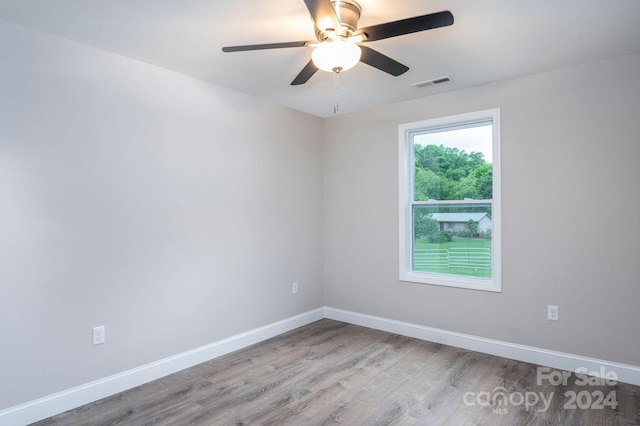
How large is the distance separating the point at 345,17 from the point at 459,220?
2.37 m

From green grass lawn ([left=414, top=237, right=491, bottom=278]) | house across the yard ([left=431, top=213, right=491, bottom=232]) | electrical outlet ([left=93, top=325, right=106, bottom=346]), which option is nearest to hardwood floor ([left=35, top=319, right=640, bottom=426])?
electrical outlet ([left=93, top=325, right=106, bottom=346])

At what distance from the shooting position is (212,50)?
2.65 meters

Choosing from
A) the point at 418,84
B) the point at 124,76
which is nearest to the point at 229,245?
the point at 124,76

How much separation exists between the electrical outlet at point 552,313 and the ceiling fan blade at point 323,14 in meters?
2.79

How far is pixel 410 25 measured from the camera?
1.85 metres

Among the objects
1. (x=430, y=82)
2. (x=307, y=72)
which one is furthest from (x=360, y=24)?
(x=430, y=82)

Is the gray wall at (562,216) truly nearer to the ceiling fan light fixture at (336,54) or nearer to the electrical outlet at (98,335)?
the ceiling fan light fixture at (336,54)

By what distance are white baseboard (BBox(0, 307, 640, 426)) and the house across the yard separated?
1032 mm

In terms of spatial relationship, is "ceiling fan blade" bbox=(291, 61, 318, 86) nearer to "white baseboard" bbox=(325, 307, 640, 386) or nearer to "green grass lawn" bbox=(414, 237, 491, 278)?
"green grass lawn" bbox=(414, 237, 491, 278)

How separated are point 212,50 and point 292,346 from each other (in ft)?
8.95

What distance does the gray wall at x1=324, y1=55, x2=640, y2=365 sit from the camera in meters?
2.76

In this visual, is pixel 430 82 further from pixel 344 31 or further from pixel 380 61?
pixel 344 31

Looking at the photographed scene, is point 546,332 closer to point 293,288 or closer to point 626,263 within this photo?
point 626,263

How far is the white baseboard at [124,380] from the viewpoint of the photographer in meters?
2.25
